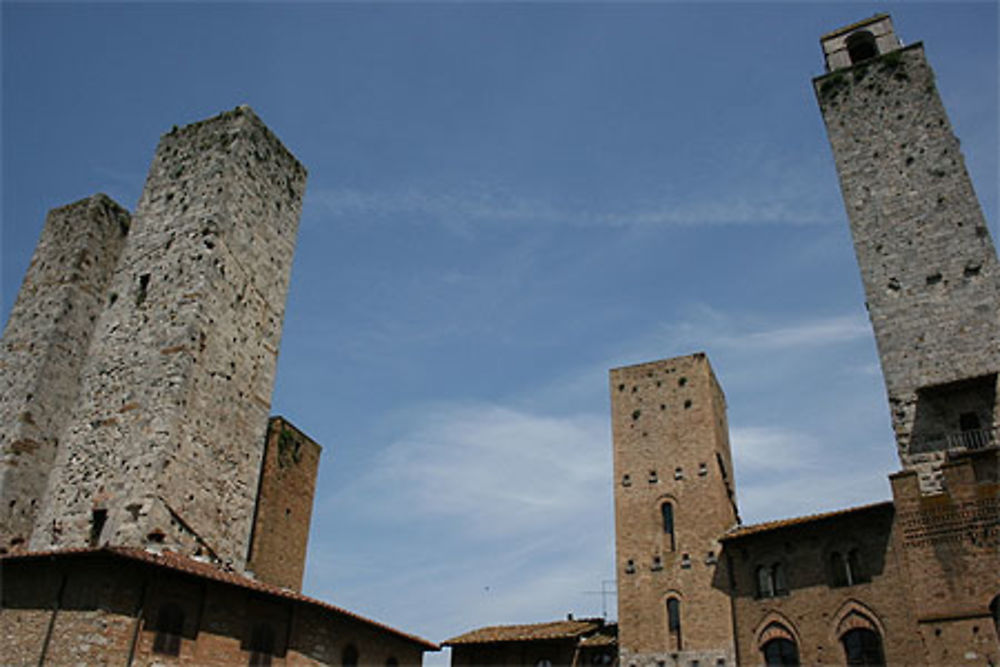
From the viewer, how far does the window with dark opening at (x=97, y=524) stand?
18.7 metres

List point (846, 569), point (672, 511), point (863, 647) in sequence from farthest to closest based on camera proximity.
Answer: point (672, 511) < point (846, 569) < point (863, 647)

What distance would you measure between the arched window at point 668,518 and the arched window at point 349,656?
12.0m

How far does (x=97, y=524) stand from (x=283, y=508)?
542cm

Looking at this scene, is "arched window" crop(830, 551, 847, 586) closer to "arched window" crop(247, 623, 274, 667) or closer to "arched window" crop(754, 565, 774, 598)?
"arched window" crop(754, 565, 774, 598)

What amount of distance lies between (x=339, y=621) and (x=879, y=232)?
20.4m

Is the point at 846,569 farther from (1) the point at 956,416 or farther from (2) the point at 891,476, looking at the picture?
(1) the point at 956,416

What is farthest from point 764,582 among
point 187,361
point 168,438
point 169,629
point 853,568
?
point 187,361

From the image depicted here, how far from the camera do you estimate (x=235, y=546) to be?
20609 mm

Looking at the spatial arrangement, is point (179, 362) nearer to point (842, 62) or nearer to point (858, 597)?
point (858, 597)

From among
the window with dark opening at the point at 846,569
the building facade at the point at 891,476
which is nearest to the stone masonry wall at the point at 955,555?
the building facade at the point at 891,476

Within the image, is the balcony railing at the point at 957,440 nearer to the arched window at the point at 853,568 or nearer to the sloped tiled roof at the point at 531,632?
the arched window at the point at 853,568

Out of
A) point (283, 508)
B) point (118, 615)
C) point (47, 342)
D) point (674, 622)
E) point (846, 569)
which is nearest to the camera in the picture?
point (118, 615)

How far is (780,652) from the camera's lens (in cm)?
2297

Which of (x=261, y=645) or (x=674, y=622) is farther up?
(x=674, y=622)
